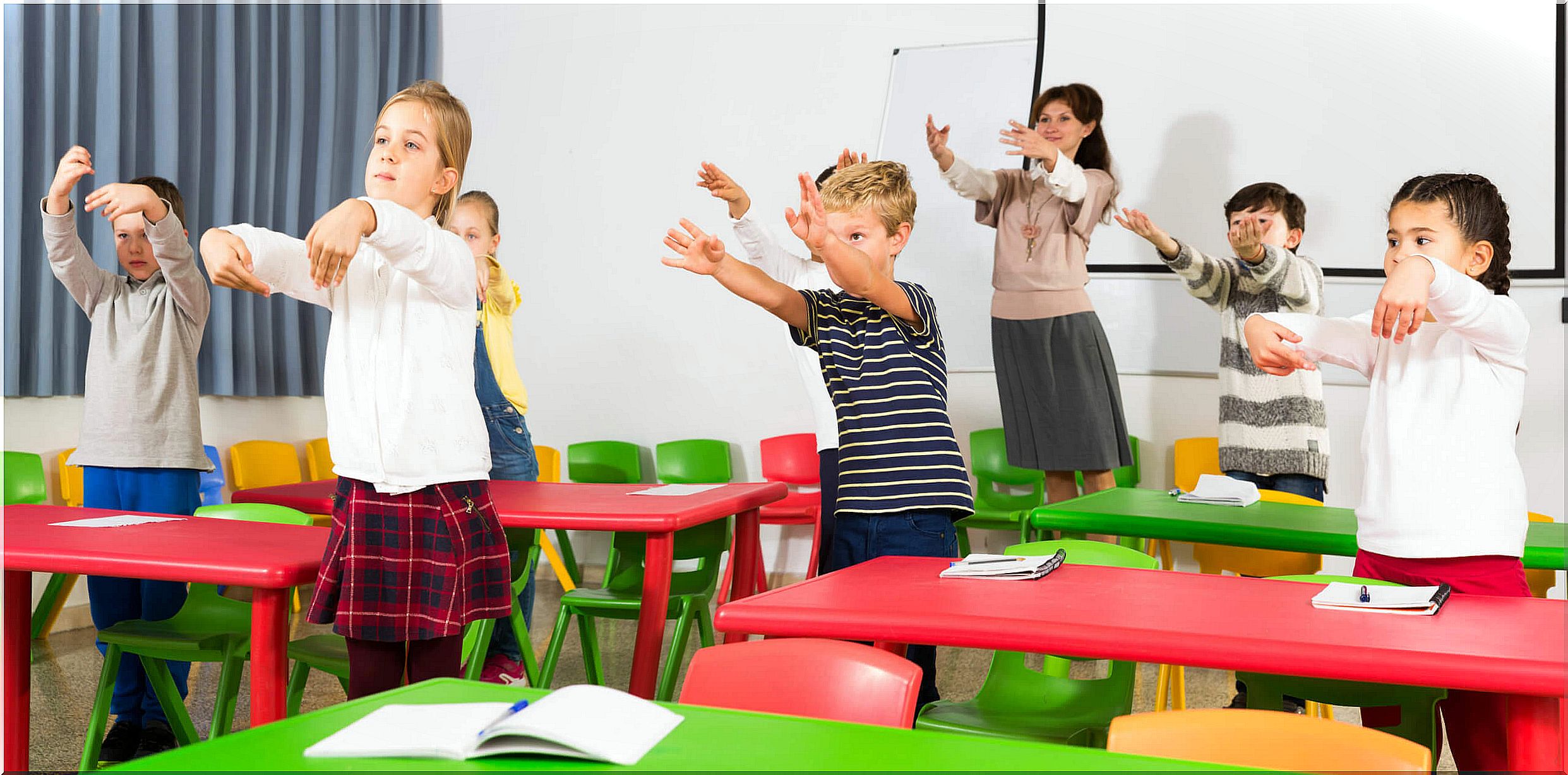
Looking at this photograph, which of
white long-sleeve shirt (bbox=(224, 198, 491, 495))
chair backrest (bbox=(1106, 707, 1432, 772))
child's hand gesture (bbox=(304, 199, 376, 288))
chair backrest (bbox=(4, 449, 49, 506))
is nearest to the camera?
chair backrest (bbox=(1106, 707, 1432, 772))

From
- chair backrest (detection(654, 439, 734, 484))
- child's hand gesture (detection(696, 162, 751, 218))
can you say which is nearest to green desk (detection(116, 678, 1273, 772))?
child's hand gesture (detection(696, 162, 751, 218))

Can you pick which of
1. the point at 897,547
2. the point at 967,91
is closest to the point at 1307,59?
the point at 967,91

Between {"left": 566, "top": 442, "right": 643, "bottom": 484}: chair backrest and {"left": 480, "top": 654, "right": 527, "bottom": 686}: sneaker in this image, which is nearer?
{"left": 480, "top": 654, "right": 527, "bottom": 686}: sneaker

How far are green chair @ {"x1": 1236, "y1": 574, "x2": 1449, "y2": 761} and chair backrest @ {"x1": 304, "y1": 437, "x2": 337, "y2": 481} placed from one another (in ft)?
14.4

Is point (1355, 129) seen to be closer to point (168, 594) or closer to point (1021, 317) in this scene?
point (1021, 317)

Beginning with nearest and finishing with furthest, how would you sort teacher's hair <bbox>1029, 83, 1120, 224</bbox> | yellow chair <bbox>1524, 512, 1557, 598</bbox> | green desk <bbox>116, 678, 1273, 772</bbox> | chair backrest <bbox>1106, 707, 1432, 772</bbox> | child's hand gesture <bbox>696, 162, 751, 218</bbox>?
green desk <bbox>116, 678, 1273, 772</bbox> → chair backrest <bbox>1106, 707, 1432, 772</bbox> → yellow chair <bbox>1524, 512, 1557, 598</bbox> → child's hand gesture <bbox>696, 162, 751, 218</bbox> → teacher's hair <bbox>1029, 83, 1120, 224</bbox>

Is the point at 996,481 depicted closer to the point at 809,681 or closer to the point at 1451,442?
the point at 1451,442

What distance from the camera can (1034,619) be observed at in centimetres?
175

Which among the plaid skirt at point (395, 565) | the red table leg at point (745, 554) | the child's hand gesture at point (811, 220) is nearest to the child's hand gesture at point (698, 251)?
the child's hand gesture at point (811, 220)

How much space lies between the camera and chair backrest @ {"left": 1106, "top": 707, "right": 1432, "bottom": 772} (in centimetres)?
131

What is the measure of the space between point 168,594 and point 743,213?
1.93m

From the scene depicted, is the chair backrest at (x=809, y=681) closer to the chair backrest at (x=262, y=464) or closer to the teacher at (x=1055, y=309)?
the teacher at (x=1055, y=309)

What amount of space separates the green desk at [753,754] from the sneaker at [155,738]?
77.6 inches

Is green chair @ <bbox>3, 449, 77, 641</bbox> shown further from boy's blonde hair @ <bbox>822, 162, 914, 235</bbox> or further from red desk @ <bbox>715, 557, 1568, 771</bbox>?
red desk @ <bbox>715, 557, 1568, 771</bbox>
